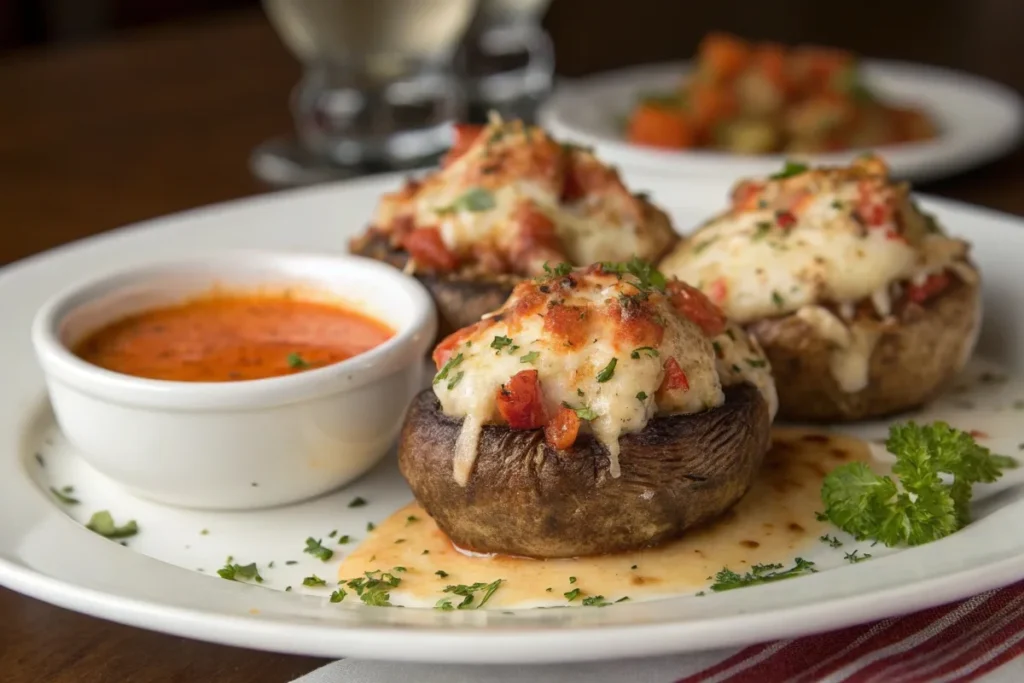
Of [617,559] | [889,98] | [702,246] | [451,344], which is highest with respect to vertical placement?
[451,344]

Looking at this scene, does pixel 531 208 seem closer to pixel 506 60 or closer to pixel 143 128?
pixel 143 128

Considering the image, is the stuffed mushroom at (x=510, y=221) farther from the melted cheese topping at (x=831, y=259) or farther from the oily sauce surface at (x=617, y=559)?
the oily sauce surface at (x=617, y=559)

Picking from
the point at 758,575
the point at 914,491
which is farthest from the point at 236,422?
the point at 914,491

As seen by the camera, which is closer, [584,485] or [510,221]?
[584,485]

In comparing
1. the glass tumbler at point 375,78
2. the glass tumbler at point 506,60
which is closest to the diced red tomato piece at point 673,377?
the glass tumbler at point 375,78

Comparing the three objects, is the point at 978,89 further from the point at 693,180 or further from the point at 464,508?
the point at 464,508
